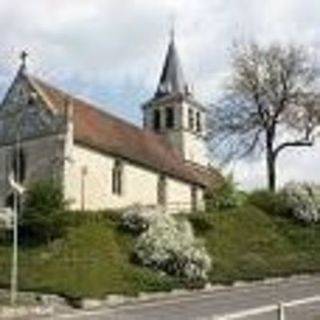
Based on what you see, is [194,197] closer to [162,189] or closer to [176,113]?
[162,189]

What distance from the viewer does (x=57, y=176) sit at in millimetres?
60562

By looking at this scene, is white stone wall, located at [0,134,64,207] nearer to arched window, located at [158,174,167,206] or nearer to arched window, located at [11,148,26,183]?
arched window, located at [11,148,26,183]

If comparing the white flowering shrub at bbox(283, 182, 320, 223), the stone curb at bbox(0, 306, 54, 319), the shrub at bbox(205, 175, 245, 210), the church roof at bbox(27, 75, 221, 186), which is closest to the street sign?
the church roof at bbox(27, 75, 221, 186)

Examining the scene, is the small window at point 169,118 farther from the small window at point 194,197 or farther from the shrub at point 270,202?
the shrub at point 270,202

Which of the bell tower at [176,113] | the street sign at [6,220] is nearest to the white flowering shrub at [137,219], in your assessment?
the street sign at [6,220]

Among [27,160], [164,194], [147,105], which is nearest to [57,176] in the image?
[27,160]

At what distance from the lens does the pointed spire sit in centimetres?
8612

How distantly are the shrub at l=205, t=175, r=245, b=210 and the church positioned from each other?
1.05 metres

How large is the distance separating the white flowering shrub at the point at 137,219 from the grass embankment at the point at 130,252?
1.94 ft

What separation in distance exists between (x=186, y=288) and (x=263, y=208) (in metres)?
21.9

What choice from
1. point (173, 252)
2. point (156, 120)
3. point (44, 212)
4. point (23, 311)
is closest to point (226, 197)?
point (44, 212)

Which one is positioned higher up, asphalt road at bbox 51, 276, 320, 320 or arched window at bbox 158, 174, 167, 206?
arched window at bbox 158, 174, 167, 206

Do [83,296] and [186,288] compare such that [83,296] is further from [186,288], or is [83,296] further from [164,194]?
[164,194]

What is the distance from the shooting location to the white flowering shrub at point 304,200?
205ft
